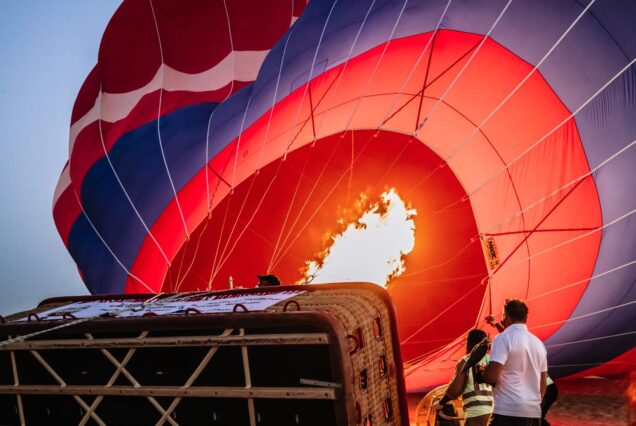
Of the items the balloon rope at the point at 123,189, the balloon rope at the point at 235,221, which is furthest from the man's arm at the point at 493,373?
the balloon rope at the point at 235,221

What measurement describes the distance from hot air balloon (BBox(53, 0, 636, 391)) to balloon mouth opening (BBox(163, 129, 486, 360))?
0.06 ft

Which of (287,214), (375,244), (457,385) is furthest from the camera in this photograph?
(287,214)

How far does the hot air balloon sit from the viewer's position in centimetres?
473

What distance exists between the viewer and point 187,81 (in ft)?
20.8

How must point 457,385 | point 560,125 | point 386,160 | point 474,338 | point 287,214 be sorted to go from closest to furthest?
1. point 457,385
2. point 474,338
3. point 560,125
4. point 386,160
5. point 287,214

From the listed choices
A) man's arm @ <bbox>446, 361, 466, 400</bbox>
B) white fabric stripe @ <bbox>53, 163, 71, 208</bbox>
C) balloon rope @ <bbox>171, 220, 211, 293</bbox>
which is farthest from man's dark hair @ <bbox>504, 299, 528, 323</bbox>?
white fabric stripe @ <bbox>53, 163, 71, 208</bbox>

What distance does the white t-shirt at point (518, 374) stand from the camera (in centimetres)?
279

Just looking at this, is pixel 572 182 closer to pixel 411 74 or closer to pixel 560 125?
pixel 560 125

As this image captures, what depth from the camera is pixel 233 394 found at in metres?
2.35

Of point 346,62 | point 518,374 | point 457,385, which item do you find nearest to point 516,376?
point 518,374

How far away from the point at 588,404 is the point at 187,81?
481 cm

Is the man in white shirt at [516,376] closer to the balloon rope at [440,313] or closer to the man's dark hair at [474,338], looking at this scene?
the man's dark hair at [474,338]

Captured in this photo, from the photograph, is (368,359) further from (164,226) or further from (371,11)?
(164,226)

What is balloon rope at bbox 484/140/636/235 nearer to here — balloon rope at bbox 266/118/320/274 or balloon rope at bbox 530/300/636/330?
balloon rope at bbox 530/300/636/330
